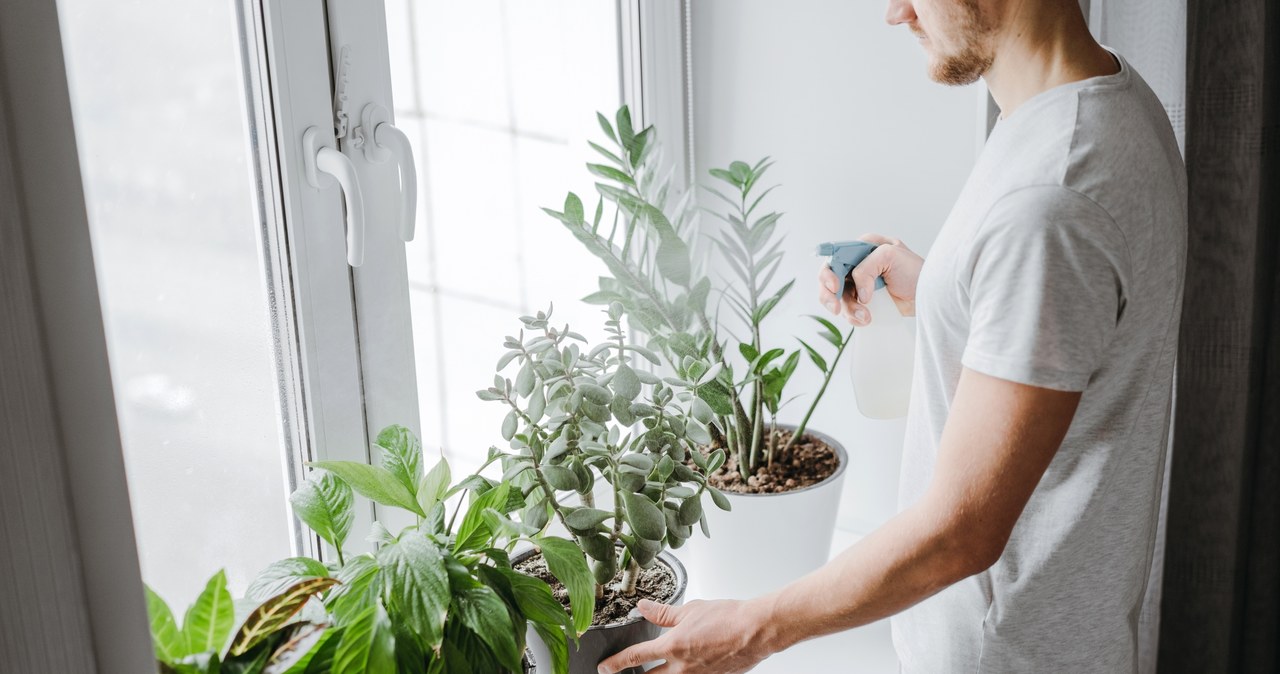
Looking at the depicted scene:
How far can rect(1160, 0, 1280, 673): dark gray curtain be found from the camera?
4.01ft

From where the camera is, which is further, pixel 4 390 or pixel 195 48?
pixel 195 48

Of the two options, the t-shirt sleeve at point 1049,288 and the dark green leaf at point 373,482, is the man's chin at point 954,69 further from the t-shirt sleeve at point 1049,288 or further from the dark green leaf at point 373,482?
the dark green leaf at point 373,482

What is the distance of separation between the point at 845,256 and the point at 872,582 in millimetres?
478

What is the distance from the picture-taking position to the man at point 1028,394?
31.0 inches

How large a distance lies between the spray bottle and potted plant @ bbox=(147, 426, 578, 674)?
19.0 inches

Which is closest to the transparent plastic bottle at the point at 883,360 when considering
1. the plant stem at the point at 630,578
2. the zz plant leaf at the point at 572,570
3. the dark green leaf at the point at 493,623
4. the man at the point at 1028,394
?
the man at the point at 1028,394

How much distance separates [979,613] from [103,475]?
72cm

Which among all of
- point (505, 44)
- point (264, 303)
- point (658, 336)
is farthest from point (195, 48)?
point (658, 336)

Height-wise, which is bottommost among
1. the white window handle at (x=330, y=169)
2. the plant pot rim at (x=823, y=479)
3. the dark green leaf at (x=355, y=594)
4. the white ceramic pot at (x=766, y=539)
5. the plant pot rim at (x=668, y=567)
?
the white ceramic pot at (x=766, y=539)

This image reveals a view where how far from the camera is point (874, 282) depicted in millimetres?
1243

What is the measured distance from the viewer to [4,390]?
51 centimetres

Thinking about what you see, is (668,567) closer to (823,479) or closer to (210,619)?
(823,479)

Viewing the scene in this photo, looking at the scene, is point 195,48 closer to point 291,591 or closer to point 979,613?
point 291,591

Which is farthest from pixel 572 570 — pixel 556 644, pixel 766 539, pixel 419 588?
pixel 766 539
